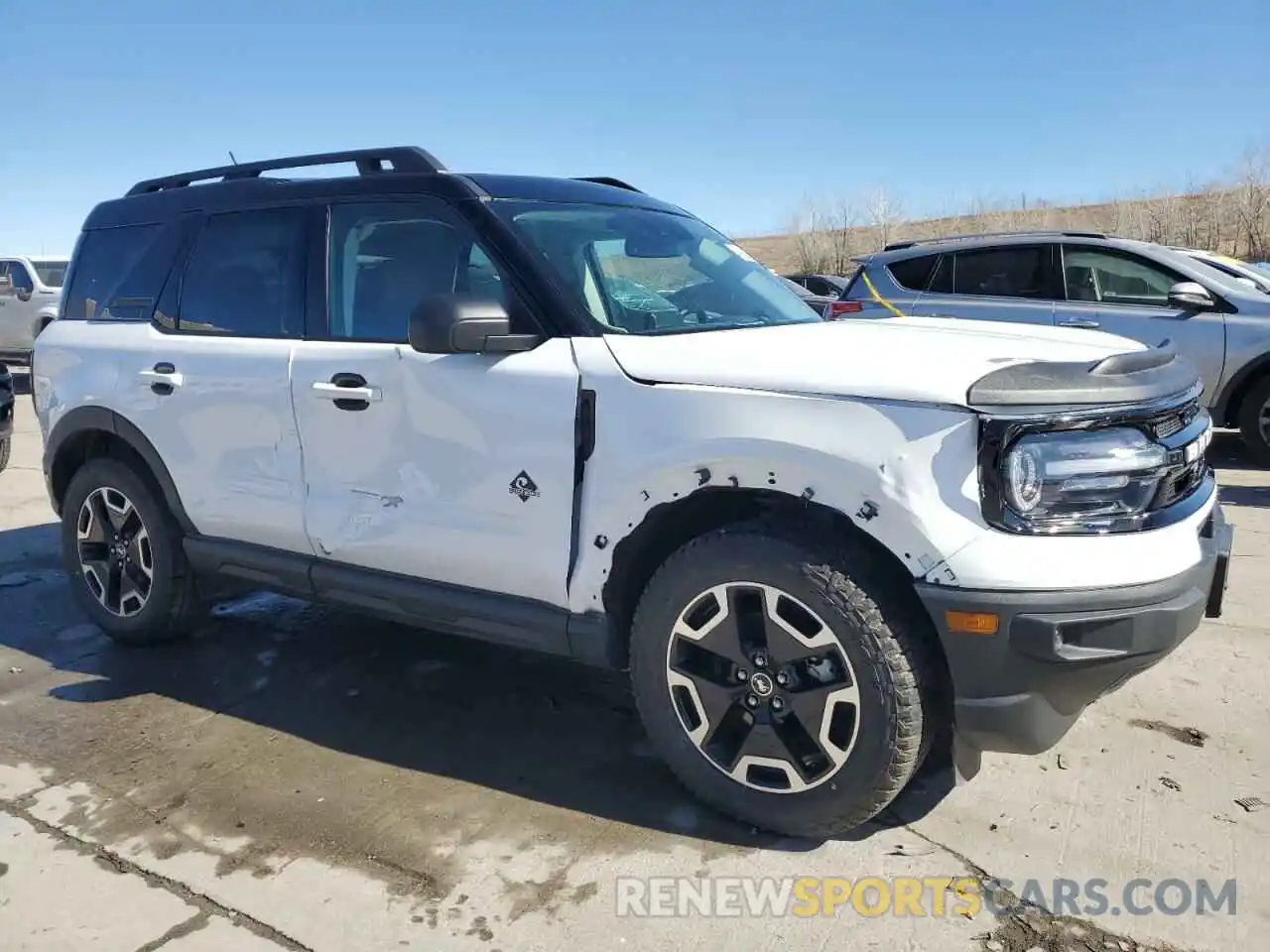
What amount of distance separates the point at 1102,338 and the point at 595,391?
1.66m

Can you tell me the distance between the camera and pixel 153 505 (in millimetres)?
4195

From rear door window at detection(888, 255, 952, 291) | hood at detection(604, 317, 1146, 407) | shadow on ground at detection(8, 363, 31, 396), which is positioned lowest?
shadow on ground at detection(8, 363, 31, 396)

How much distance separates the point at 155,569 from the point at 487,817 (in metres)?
2.12

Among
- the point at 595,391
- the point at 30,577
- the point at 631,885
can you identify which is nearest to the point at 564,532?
the point at 595,391

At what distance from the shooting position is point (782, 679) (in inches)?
106

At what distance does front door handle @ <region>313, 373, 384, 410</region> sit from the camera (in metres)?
3.34

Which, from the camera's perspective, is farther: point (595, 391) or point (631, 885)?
point (595, 391)

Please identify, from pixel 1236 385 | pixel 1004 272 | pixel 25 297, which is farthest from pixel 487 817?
pixel 25 297

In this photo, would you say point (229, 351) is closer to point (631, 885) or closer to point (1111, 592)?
point (631, 885)

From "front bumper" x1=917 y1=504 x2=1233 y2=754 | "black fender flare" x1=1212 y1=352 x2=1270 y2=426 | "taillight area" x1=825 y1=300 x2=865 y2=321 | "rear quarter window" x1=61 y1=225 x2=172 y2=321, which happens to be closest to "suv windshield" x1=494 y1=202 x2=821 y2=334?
"front bumper" x1=917 y1=504 x2=1233 y2=754

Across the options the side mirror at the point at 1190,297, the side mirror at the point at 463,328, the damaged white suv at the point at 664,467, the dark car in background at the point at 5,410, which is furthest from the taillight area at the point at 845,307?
the dark car in background at the point at 5,410

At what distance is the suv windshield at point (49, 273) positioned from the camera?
1564 cm

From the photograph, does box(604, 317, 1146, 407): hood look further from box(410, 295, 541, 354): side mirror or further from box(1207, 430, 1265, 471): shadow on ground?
box(1207, 430, 1265, 471): shadow on ground

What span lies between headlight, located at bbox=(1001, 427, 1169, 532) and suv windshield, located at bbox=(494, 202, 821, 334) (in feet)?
3.94
